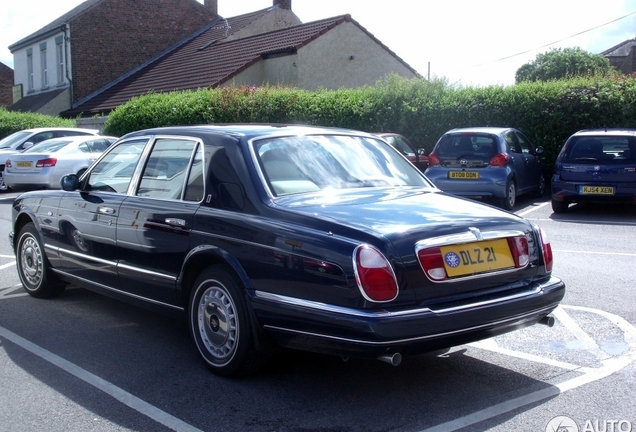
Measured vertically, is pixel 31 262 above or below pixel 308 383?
above

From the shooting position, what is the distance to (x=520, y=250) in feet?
15.7

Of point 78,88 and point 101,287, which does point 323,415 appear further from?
point 78,88

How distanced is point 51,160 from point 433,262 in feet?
49.4

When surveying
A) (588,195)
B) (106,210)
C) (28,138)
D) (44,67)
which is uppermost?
(44,67)

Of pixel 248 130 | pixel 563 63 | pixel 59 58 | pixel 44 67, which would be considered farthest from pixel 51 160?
pixel 563 63

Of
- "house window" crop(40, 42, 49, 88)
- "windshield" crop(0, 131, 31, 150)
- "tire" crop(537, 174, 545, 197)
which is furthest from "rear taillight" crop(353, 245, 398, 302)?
"house window" crop(40, 42, 49, 88)

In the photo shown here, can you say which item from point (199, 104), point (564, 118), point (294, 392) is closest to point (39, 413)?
point (294, 392)

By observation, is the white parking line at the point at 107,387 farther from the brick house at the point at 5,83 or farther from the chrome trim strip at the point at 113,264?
the brick house at the point at 5,83

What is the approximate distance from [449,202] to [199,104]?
743 inches

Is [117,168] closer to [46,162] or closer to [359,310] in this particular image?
[359,310]

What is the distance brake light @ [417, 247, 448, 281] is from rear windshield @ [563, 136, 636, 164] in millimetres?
10396

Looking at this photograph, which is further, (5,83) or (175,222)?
(5,83)

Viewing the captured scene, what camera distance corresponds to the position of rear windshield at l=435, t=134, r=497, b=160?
14570mm

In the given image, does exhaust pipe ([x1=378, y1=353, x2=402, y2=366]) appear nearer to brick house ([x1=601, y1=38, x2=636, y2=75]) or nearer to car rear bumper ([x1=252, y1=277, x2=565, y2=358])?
car rear bumper ([x1=252, y1=277, x2=565, y2=358])
